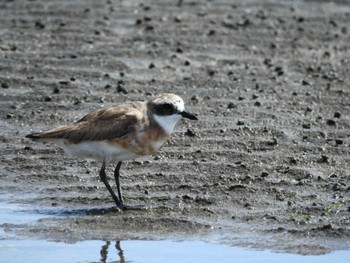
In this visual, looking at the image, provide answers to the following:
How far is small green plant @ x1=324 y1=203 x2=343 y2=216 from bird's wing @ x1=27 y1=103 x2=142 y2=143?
2.09 m

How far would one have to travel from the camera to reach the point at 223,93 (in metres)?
15.2

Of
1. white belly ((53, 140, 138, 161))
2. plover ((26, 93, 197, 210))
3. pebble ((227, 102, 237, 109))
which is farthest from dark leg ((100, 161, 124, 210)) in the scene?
pebble ((227, 102, 237, 109))

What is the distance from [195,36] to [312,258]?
902 centimetres

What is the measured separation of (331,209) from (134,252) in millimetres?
2173

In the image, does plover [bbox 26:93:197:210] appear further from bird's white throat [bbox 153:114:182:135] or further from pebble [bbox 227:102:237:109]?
pebble [bbox 227:102:237:109]

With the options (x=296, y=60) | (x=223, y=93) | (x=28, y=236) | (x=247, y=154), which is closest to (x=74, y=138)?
(x=28, y=236)

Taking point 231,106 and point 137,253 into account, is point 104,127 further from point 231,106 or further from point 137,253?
point 231,106

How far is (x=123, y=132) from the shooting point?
10.9 meters

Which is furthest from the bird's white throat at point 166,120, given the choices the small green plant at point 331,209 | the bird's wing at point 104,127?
the small green plant at point 331,209

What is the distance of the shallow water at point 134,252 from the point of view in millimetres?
9789

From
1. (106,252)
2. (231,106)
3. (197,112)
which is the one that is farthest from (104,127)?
(231,106)

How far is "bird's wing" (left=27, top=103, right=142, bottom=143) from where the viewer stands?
431 inches

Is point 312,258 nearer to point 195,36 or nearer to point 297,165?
point 297,165

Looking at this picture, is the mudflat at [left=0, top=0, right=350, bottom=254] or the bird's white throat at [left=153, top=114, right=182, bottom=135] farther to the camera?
the bird's white throat at [left=153, top=114, right=182, bottom=135]
